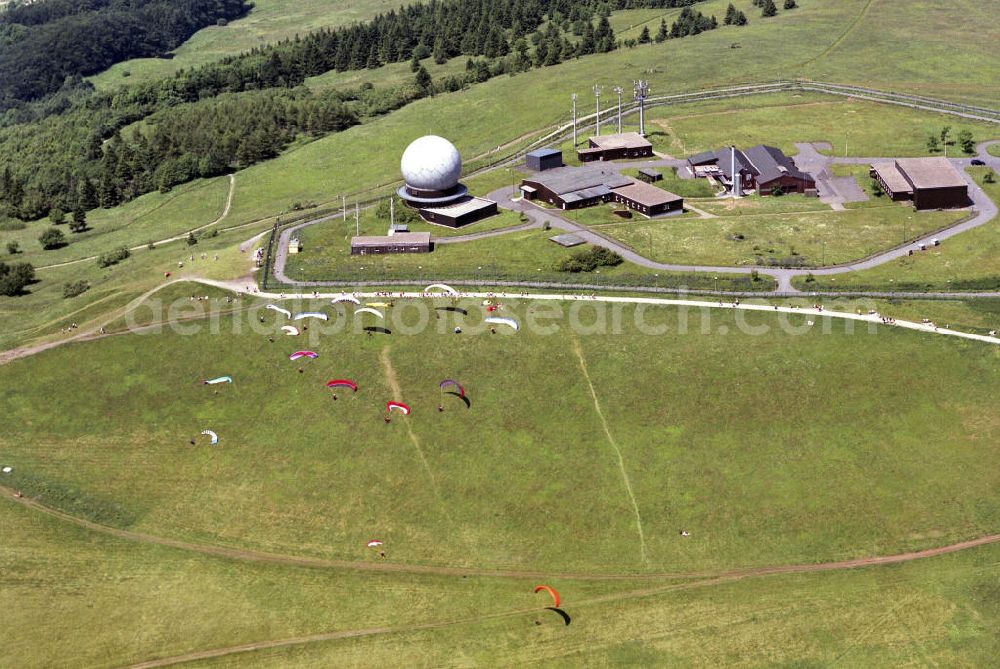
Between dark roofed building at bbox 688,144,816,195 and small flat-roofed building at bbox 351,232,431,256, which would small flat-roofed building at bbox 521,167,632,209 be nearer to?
dark roofed building at bbox 688,144,816,195

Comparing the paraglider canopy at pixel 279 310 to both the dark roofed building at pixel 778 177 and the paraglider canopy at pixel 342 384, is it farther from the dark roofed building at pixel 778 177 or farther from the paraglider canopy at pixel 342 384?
the dark roofed building at pixel 778 177

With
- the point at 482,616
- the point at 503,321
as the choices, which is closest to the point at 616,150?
the point at 503,321

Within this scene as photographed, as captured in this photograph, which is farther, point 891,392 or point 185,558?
point 891,392

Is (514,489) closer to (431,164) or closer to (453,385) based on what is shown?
(453,385)

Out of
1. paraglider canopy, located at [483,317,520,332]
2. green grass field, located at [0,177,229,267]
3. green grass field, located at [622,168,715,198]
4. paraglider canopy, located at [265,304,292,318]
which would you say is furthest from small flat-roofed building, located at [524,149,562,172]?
paraglider canopy, located at [265,304,292,318]

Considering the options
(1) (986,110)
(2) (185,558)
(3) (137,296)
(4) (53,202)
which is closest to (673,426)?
(2) (185,558)

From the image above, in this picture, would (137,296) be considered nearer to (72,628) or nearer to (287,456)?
(287,456)

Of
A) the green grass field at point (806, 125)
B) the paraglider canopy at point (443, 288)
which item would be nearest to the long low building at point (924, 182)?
the green grass field at point (806, 125)
